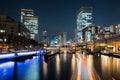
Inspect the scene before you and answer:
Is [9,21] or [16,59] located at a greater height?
[9,21]

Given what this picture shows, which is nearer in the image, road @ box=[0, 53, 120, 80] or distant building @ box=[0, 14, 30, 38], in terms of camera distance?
road @ box=[0, 53, 120, 80]

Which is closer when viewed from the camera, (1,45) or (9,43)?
(1,45)

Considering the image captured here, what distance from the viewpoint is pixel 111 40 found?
446 feet

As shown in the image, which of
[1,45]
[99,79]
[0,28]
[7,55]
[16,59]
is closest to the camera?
[99,79]

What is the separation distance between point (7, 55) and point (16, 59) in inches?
319

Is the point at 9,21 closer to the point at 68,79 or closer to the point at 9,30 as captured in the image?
the point at 9,30

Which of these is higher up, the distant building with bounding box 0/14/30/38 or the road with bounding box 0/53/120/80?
the distant building with bounding box 0/14/30/38

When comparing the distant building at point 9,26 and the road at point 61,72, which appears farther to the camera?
the distant building at point 9,26

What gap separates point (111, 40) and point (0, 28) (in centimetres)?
8084

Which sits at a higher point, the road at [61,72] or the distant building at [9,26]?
the distant building at [9,26]

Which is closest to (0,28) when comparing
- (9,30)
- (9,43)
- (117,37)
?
(9,30)

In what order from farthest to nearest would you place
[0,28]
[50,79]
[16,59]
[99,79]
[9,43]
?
[0,28], [9,43], [16,59], [50,79], [99,79]

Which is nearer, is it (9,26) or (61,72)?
(61,72)

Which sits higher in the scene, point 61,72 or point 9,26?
point 9,26
